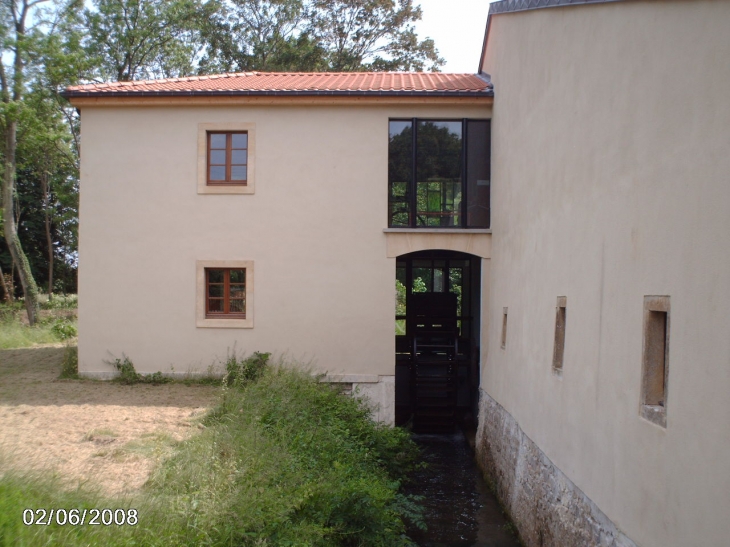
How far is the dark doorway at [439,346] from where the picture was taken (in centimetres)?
1614

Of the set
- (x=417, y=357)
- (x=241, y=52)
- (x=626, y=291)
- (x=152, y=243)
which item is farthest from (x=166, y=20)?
(x=626, y=291)

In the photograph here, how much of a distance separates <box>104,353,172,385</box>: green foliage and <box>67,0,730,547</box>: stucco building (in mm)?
259

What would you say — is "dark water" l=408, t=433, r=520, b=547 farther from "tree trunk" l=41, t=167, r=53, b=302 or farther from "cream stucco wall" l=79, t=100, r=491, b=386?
"tree trunk" l=41, t=167, r=53, b=302

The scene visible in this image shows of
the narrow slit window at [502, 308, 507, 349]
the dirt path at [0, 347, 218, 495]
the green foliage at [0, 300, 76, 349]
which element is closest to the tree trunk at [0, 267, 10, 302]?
the green foliage at [0, 300, 76, 349]

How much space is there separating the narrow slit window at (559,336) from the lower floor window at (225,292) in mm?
7428

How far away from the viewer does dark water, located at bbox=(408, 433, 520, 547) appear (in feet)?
32.1

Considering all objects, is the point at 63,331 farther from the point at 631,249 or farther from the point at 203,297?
the point at 631,249

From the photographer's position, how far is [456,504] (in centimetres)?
1134

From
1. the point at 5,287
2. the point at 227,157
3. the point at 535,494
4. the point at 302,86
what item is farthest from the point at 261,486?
the point at 5,287

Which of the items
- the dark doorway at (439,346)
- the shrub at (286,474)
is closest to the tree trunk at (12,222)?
the dark doorway at (439,346)

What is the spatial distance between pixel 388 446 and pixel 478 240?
14.7ft

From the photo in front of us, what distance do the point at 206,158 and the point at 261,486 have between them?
8.45 metres

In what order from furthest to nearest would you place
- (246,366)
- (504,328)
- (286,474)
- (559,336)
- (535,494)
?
(246,366) < (504,328) < (535,494) < (559,336) < (286,474)

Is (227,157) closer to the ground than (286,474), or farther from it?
farther from it
